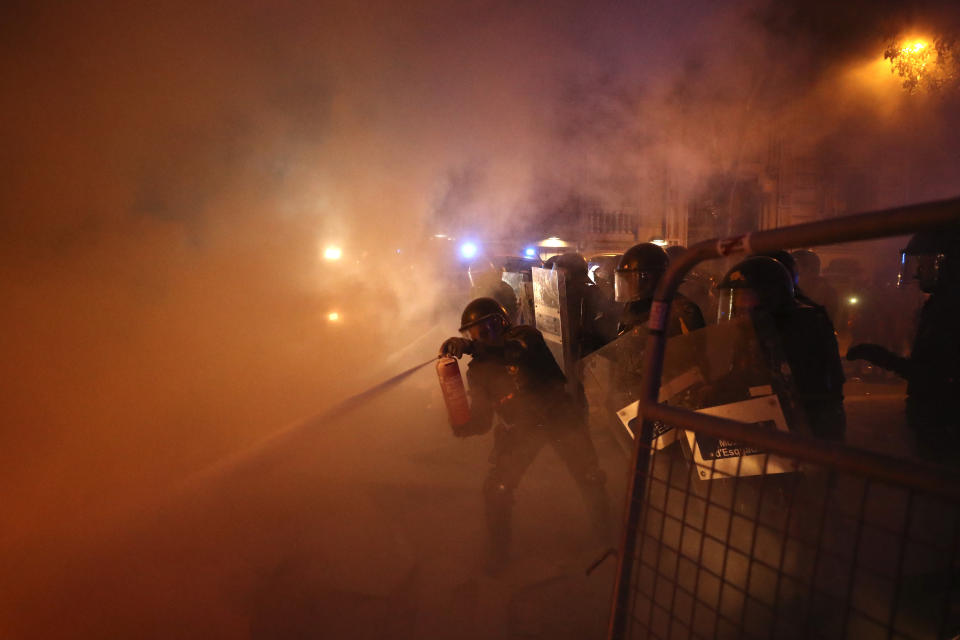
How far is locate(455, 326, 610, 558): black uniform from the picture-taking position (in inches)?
98.7

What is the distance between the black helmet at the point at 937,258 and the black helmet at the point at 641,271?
125cm

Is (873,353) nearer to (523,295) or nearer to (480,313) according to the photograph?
(480,313)

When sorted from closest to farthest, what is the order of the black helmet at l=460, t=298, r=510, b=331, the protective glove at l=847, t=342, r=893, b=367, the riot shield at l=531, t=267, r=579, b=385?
the protective glove at l=847, t=342, r=893, b=367 → the black helmet at l=460, t=298, r=510, b=331 → the riot shield at l=531, t=267, r=579, b=385

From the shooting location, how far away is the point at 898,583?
2.35 ft

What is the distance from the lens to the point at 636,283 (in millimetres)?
2971

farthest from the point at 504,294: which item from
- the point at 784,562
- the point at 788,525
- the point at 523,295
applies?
the point at 788,525

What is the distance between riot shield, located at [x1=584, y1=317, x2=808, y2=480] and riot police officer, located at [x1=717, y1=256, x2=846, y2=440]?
259 millimetres

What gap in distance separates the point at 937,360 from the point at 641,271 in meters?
1.50

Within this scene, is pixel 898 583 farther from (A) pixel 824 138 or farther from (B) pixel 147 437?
(A) pixel 824 138

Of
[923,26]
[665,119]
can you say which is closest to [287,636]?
[665,119]

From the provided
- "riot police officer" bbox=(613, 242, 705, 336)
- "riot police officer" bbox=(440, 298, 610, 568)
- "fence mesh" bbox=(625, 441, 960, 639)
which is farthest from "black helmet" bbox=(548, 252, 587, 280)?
"fence mesh" bbox=(625, 441, 960, 639)

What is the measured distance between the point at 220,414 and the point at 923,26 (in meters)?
11.5

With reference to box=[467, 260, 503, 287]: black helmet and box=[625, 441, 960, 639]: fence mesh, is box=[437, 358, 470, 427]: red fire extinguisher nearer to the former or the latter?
box=[625, 441, 960, 639]: fence mesh

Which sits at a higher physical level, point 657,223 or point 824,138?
point 824,138
